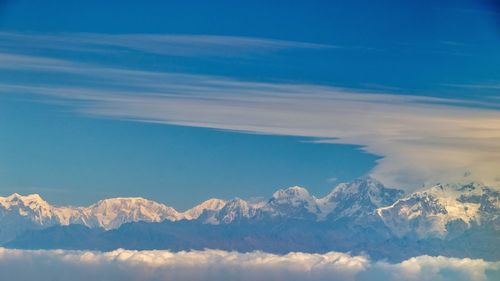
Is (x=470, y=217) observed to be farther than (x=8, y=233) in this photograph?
Yes

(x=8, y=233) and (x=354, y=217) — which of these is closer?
(x=8, y=233)

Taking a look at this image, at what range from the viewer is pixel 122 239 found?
192875 mm

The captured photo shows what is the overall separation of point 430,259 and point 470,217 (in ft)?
42.3

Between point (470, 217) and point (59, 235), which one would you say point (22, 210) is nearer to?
point (59, 235)

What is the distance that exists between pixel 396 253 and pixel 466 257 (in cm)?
1799

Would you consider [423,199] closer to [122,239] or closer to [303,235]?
[303,235]

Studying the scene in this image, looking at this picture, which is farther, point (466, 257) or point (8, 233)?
point (466, 257)

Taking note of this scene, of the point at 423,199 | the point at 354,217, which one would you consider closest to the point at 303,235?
the point at 354,217

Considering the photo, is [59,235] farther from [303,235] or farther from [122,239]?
[303,235]

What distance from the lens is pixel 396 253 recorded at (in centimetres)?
18912

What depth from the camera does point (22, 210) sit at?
191 metres

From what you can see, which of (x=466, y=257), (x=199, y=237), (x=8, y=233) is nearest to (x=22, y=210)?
(x=8, y=233)

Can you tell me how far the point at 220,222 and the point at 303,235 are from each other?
51.0 feet

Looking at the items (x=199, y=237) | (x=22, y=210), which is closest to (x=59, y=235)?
(x=22, y=210)
